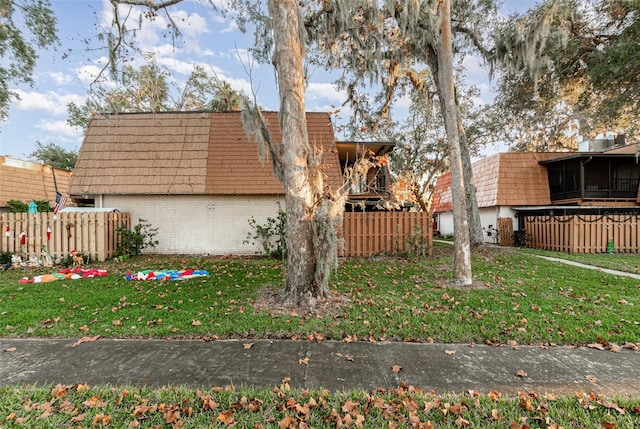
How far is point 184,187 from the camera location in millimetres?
11586

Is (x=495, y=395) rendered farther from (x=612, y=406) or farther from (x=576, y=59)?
(x=576, y=59)

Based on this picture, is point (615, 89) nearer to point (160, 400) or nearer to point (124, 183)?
point (160, 400)

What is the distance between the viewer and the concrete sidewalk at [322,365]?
3172mm

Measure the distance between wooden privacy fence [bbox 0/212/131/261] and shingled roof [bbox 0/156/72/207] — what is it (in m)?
8.98

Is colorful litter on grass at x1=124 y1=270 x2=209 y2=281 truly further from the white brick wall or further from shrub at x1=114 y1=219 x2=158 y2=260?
the white brick wall

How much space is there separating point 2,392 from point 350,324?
12.7 feet

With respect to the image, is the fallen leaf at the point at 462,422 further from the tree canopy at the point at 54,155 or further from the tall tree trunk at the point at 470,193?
the tree canopy at the point at 54,155

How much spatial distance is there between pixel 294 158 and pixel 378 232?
6560mm

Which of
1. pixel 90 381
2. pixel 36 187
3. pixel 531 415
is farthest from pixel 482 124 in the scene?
pixel 36 187

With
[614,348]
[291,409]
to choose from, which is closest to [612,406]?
[614,348]

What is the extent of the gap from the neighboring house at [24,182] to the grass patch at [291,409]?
18.8 metres

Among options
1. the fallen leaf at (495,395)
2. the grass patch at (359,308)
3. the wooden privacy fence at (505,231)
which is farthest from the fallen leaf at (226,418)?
the wooden privacy fence at (505,231)

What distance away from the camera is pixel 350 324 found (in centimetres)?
465

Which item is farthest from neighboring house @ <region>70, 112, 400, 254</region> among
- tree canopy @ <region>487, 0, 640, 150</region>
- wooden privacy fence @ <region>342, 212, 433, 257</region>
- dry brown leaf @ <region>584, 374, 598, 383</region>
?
dry brown leaf @ <region>584, 374, 598, 383</region>
